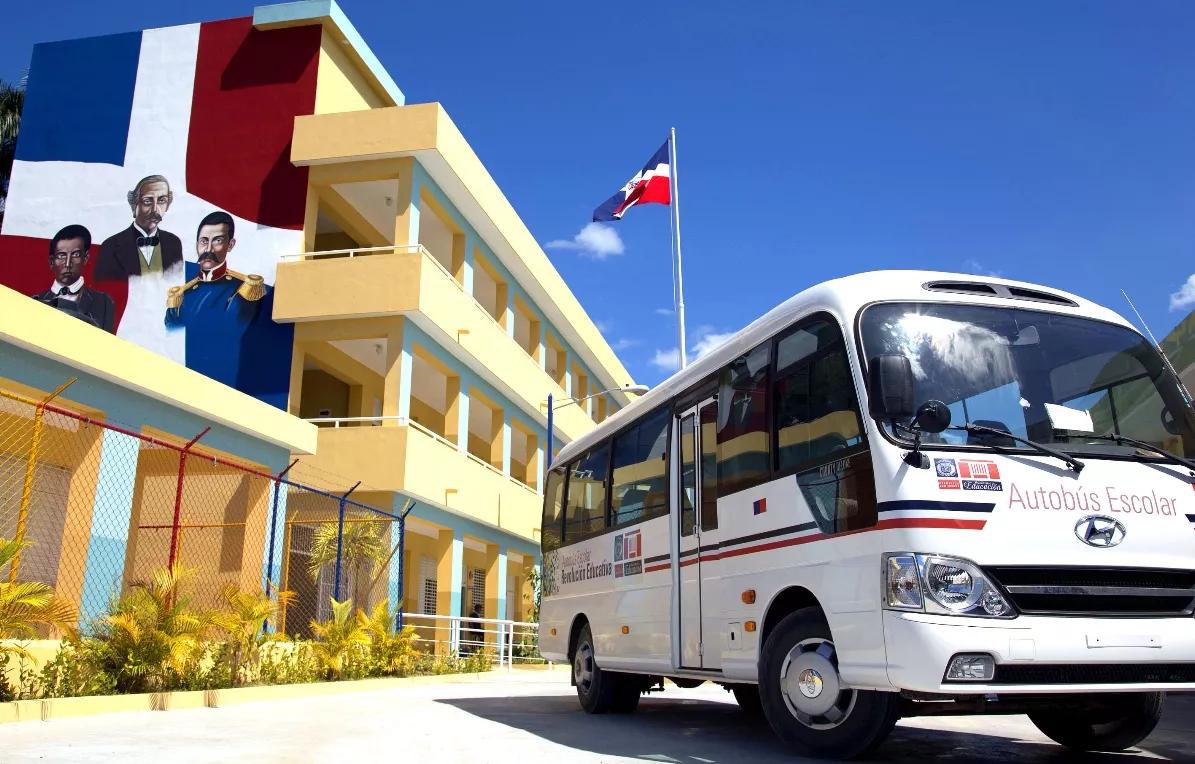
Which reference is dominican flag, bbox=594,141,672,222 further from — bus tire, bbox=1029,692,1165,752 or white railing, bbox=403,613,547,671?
bus tire, bbox=1029,692,1165,752

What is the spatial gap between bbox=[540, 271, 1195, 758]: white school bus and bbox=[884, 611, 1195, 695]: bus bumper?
1 centimetres

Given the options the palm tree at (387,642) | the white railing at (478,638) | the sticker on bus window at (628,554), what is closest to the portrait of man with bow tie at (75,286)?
the white railing at (478,638)

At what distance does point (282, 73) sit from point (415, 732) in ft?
72.6

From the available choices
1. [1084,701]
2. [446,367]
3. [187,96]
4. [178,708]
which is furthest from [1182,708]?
[187,96]

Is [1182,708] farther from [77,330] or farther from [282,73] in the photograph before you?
[282,73]

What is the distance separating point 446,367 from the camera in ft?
89.2

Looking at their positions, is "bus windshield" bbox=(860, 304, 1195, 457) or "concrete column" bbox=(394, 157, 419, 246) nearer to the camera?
"bus windshield" bbox=(860, 304, 1195, 457)

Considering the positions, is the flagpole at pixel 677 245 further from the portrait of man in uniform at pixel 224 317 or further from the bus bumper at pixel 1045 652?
the bus bumper at pixel 1045 652

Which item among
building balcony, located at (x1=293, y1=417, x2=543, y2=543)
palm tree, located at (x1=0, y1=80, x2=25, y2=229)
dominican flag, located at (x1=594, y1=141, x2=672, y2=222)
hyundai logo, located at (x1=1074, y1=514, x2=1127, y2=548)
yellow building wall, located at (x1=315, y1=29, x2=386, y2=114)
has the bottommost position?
hyundai logo, located at (x1=1074, y1=514, x2=1127, y2=548)

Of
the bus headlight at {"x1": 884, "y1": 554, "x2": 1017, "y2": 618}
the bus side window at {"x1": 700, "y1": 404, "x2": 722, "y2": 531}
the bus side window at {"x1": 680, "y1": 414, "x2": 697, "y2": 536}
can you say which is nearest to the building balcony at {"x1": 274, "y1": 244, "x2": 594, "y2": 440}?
the bus side window at {"x1": 680, "y1": 414, "x2": 697, "y2": 536}

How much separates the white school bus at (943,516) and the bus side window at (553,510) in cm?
480

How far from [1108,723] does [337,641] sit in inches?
442

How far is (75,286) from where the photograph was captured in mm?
27344

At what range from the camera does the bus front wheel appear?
11.6m
